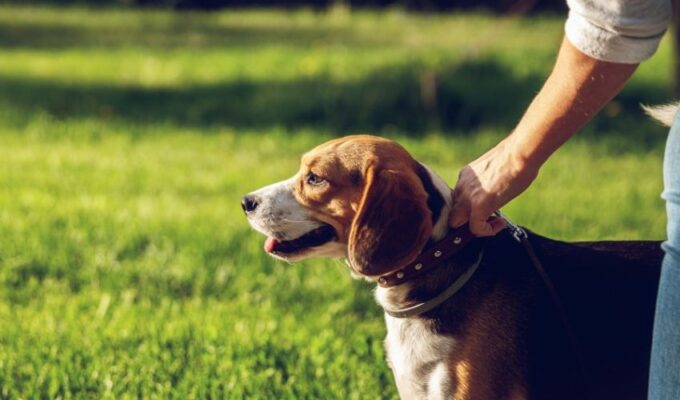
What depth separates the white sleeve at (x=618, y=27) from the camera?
2.91 m

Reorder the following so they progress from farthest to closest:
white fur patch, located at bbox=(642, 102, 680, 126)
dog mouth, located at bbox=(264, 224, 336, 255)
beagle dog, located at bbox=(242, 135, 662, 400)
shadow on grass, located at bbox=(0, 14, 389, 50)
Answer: shadow on grass, located at bbox=(0, 14, 389, 50) < dog mouth, located at bbox=(264, 224, 336, 255) < beagle dog, located at bbox=(242, 135, 662, 400) < white fur patch, located at bbox=(642, 102, 680, 126)

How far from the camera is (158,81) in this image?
44.9 feet

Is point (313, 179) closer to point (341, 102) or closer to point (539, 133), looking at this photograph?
point (539, 133)

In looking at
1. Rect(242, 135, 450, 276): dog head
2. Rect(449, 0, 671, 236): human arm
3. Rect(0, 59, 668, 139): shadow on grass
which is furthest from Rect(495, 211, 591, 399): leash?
Rect(0, 59, 668, 139): shadow on grass

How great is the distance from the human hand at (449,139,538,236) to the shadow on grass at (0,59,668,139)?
7.35 m

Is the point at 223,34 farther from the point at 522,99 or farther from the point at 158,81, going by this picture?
the point at 522,99

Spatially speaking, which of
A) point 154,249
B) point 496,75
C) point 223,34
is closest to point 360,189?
point 154,249

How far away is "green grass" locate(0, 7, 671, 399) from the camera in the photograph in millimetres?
5094

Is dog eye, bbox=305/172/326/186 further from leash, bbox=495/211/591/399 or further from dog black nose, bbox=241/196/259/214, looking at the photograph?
leash, bbox=495/211/591/399

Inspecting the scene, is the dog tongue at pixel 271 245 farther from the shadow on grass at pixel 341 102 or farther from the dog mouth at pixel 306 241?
the shadow on grass at pixel 341 102

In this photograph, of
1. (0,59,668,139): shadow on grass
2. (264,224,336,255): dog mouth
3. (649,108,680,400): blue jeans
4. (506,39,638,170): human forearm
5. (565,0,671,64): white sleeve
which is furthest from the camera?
(0,59,668,139): shadow on grass

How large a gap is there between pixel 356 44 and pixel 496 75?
429 cm

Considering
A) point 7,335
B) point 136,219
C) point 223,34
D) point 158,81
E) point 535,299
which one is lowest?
point 223,34

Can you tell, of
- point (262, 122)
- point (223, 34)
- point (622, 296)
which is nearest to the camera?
point (622, 296)
